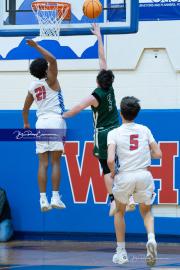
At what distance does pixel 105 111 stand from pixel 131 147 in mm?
1147

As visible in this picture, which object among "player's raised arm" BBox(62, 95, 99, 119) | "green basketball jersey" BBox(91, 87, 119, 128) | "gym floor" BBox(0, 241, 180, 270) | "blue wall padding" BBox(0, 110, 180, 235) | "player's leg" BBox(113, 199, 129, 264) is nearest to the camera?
"player's leg" BBox(113, 199, 129, 264)

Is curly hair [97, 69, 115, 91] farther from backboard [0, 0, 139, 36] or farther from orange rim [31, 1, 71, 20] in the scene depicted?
orange rim [31, 1, 71, 20]

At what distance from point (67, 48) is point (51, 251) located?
3248 millimetres

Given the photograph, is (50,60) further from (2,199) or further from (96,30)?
(2,199)

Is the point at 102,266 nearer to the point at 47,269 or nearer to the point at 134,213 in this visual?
the point at 47,269

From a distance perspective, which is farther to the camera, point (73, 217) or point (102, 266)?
point (73, 217)

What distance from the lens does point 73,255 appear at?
6266 millimetres

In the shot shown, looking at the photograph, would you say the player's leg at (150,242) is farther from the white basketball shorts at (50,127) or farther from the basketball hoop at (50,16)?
the basketball hoop at (50,16)

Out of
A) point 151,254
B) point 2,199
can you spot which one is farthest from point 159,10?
point 151,254

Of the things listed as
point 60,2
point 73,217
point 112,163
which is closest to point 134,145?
point 112,163

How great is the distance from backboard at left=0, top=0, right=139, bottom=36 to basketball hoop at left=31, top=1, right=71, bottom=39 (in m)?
0.07

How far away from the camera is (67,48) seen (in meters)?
7.65

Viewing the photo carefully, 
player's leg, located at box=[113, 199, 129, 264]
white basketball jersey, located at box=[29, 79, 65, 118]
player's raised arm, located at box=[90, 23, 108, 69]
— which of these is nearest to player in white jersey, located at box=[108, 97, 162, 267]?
player's leg, located at box=[113, 199, 129, 264]

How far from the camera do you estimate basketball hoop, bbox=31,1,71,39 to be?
6219 mm
